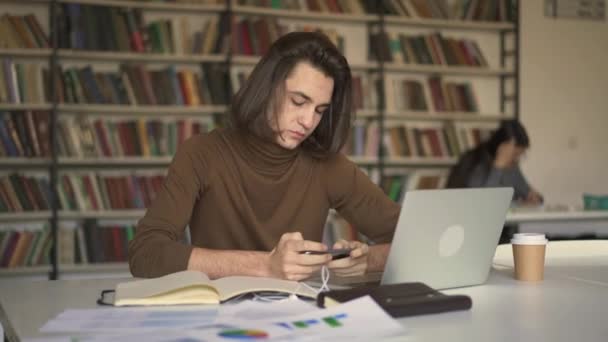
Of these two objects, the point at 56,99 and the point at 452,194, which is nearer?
the point at 452,194

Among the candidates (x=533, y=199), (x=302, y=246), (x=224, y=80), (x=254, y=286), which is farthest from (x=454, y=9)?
(x=254, y=286)

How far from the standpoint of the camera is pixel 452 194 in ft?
4.55

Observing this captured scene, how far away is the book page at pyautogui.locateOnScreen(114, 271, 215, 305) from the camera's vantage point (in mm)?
1273

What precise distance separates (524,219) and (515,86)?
72.5 inches

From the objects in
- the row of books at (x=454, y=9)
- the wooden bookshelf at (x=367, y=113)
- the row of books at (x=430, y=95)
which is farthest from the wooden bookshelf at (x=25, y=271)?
the row of books at (x=454, y=9)

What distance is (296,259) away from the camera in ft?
4.69

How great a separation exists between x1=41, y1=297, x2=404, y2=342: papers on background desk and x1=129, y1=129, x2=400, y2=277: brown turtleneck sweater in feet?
2.02

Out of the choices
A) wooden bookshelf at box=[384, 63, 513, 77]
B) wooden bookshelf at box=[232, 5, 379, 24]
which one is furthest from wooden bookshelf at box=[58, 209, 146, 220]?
wooden bookshelf at box=[384, 63, 513, 77]

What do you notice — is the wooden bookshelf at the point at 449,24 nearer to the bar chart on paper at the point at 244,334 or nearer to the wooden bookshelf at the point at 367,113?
the wooden bookshelf at the point at 367,113

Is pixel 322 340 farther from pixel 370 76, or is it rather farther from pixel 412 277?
pixel 370 76

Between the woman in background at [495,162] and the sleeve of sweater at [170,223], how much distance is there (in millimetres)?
2939

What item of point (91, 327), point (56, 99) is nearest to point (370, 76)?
point (56, 99)

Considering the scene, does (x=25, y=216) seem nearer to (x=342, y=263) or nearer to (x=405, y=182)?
(x=405, y=182)

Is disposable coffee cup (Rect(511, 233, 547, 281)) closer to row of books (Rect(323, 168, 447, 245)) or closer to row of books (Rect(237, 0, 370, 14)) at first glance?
row of books (Rect(323, 168, 447, 245))
